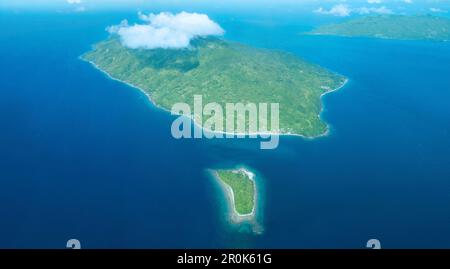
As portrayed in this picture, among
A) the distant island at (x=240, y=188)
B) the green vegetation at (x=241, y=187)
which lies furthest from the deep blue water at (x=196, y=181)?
the green vegetation at (x=241, y=187)

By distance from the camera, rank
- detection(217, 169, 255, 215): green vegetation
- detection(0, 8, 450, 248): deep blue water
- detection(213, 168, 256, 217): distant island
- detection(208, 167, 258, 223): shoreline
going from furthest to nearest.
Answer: detection(217, 169, 255, 215): green vegetation
detection(213, 168, 256, 217): distant island
detection(208, 167, 258, 223): shoreline
detection(0, 8, 450, 248): deep blue water

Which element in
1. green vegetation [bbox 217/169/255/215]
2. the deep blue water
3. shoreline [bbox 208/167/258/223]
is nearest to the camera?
the deep blue water

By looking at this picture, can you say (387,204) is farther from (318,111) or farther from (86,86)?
(86,86)

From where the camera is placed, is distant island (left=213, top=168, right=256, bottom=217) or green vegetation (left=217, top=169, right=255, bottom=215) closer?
distant island (left=213, top=168, right=256, bottom=217)

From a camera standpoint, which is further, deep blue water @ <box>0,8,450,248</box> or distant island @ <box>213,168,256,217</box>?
distant island @ <box>213,168,256,217</box>

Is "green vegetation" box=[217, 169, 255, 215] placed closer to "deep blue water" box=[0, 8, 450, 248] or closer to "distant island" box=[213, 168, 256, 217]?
"distant island" box=[213, 168, 256, 217]

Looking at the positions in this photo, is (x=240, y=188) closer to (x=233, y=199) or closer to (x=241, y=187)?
(x=241, y=187)

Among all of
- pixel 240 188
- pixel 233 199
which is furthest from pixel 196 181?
pixel 233 199

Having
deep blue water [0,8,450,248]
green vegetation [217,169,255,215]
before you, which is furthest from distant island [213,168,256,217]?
deep blue water [0,8,450,248]
